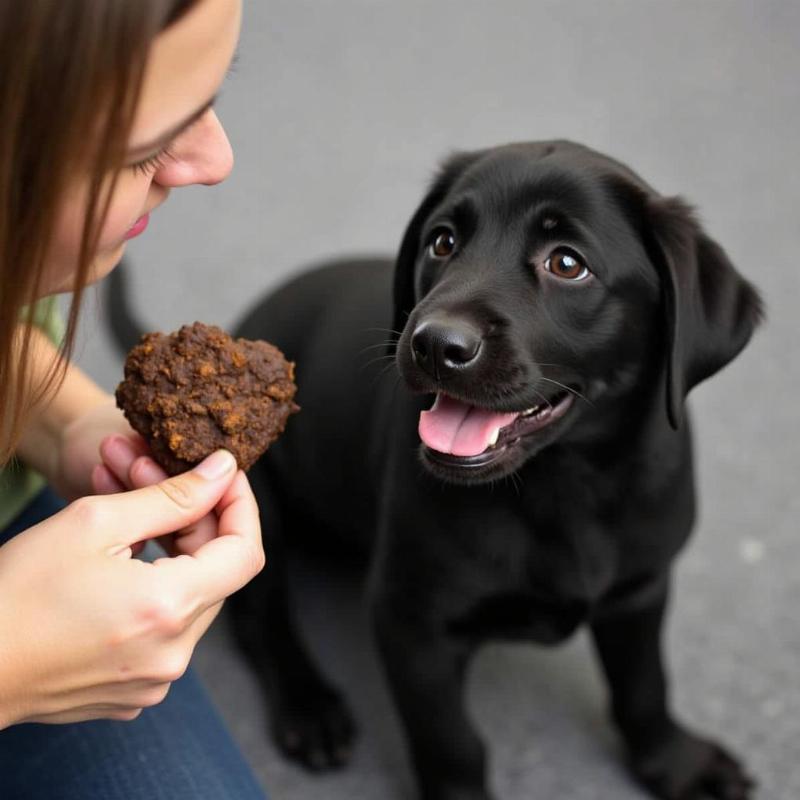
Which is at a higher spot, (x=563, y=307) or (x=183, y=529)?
(x=563, y=307)

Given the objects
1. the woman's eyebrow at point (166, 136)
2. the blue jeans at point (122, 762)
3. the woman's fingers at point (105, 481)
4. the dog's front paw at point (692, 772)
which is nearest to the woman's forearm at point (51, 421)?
the woman's fingers at point (105, 481)

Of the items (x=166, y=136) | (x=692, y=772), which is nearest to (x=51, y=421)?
(x=166, y=136)

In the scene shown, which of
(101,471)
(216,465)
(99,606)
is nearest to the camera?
(99,606)

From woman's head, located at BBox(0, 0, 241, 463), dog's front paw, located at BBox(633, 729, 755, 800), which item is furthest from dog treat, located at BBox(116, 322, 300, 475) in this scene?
dog's front paw, located at BBox(633, 729, 755, 800)

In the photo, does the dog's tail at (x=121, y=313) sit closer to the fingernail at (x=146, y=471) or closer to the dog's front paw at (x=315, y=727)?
the dog's front paw at (x=315, y=727)

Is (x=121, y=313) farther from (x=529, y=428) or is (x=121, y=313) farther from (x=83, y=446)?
(x=529, y=428)

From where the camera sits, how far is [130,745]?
3.60 feet

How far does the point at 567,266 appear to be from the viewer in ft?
3.69

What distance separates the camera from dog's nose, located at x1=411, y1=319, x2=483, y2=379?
3.39 feet

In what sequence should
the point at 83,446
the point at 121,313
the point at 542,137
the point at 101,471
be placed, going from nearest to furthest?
the point at 101,471, the point at 83,446, the point at 121,313, the point at 542,137

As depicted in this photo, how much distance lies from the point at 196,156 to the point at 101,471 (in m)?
0.33

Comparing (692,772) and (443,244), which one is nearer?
(443,244)

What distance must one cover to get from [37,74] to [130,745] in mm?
672

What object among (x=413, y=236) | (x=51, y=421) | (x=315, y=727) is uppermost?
(x=413, y=236)
